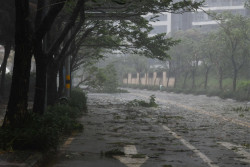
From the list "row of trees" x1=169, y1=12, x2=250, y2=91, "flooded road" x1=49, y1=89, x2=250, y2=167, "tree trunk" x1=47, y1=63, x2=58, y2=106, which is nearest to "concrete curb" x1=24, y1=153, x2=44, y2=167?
"flooded road" x1=49, y1=89, x2=250, y2=167

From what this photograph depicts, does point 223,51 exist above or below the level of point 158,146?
above

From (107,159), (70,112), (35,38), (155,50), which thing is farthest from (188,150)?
(155,50)

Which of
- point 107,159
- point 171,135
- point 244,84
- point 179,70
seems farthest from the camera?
point 179,70

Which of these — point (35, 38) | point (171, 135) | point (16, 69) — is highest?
point (35, 38)

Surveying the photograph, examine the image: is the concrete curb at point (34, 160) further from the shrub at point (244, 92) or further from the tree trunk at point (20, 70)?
the shrub at point (244, 92)

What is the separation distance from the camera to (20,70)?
10133 millimetres

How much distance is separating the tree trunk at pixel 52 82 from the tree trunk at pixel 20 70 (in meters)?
7.88

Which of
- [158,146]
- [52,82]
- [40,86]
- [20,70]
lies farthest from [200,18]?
[20,70]

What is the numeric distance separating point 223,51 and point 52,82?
38729mm

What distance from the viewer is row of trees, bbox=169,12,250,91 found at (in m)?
47.5

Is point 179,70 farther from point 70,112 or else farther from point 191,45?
point 70,112

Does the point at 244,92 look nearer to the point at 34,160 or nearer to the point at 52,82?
the point at 52,82

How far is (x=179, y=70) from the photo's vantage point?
262 feet

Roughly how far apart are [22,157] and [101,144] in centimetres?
332
